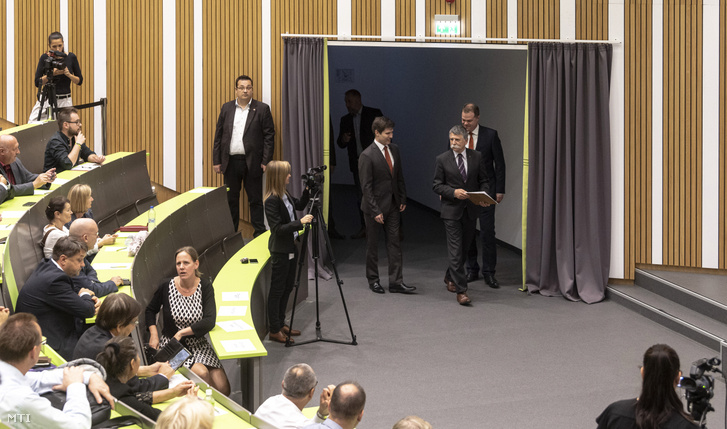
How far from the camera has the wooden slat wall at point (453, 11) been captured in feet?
27.1

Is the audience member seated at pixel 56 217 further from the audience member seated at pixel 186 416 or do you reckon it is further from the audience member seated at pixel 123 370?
the audience member seated at pixel 186 416

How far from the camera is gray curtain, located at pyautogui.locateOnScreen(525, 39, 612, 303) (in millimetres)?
8203

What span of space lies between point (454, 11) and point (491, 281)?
8.74 ft

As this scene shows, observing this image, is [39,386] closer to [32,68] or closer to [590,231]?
[590,231]

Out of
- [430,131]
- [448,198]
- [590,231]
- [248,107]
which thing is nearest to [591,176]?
[590,231]

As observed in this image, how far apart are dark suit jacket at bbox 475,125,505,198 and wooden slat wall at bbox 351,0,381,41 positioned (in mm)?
1427

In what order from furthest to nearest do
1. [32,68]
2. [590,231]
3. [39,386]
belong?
[32,68] < [590,231] < [39,386]

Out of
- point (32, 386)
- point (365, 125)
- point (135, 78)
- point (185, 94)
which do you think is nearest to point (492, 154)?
point (365, 125)

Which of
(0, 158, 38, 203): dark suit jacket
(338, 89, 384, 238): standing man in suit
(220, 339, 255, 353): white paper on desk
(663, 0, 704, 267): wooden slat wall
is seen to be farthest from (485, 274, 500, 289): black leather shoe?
(0, 158, 38, 203): dark suit jacket

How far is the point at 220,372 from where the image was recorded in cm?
542

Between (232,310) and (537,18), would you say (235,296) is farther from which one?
(537,18)

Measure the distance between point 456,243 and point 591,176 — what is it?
1548 mm

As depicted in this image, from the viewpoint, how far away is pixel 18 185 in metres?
6.95

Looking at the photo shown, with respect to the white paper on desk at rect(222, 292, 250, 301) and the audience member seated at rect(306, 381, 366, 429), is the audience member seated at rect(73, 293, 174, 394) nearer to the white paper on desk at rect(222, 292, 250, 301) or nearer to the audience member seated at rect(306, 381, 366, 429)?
the audience member seated at rect(306, 381, 366, 429)
